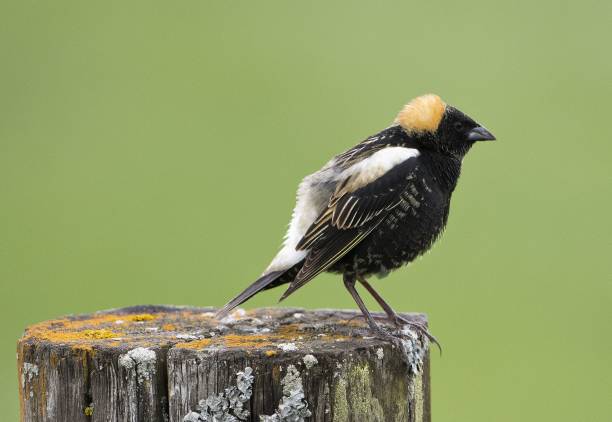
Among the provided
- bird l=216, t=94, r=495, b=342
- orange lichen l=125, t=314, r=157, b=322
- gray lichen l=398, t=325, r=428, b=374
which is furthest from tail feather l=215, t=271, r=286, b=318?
gray lichen l=398, t=325, r=428, b=374

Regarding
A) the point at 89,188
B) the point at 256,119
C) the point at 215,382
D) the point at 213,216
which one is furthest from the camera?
the point at 256,119

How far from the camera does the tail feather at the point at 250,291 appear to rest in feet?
14.8

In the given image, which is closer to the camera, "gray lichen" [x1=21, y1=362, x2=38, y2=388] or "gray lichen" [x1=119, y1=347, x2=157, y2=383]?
"gray lichen" [x1=119, y1=347, x2=157, y2=383]

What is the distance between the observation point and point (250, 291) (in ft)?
15.3

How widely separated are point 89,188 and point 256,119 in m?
2.25

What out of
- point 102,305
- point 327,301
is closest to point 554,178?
point 327,301

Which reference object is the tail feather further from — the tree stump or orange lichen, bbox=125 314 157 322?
the tree stump

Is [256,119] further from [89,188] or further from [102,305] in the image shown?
[102,305]

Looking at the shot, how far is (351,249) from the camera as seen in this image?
490 cm

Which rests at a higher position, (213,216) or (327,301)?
(213,216)

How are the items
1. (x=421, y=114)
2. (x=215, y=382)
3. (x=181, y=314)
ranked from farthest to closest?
(x=421, y=114) → (x=181, y=314) → (x=215, y=382)

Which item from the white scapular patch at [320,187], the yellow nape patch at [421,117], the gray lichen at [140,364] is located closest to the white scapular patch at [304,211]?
the white scapular patch at [320,187]

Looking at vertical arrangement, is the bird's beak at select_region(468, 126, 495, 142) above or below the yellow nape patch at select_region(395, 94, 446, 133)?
below

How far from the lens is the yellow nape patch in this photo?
5266 mm
